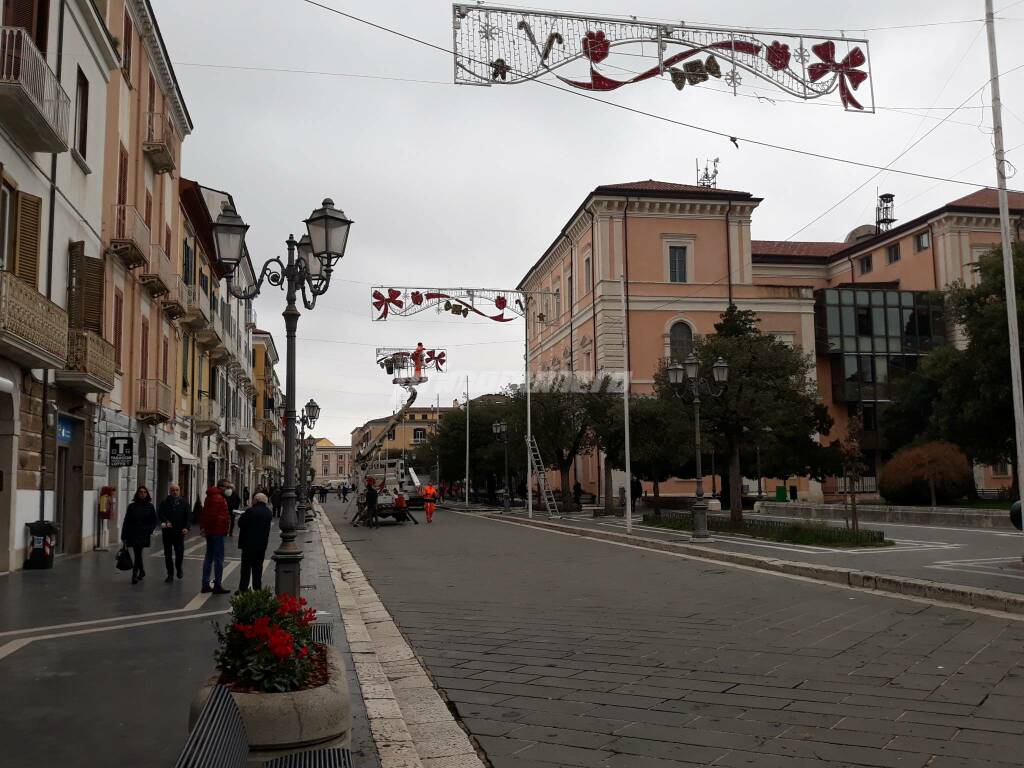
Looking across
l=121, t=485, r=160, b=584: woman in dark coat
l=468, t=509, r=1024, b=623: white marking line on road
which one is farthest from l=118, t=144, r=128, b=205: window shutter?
l=468, t=509, r=1024, b=623: white marking line on road

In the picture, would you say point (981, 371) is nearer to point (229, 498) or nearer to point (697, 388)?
point (697, 388)

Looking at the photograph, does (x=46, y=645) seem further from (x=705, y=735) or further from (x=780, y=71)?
(x=780, y=71)

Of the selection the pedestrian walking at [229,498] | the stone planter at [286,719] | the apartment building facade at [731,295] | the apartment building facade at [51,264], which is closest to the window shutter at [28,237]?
the apartment building facade at [51,264]

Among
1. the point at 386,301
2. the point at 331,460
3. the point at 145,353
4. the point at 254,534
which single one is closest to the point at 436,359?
the point at 386,301

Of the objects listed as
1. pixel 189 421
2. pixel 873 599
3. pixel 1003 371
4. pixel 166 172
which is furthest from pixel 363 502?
pixel 873 599

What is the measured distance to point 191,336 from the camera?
3100 centimetres

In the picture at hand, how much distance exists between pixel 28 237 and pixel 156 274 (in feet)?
27.8

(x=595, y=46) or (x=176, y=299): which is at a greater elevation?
(x=595, y=46)

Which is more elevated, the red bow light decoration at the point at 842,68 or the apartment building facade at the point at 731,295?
the apartment building facade at the point at 731,295

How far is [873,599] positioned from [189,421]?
82.5 ft

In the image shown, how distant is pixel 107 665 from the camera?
23.1 feet

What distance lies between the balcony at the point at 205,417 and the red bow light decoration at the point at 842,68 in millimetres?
25393

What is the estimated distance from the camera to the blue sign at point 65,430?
55.4ft

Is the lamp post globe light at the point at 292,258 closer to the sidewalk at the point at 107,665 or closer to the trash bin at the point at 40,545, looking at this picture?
the sidewalk at the point at 107,665
